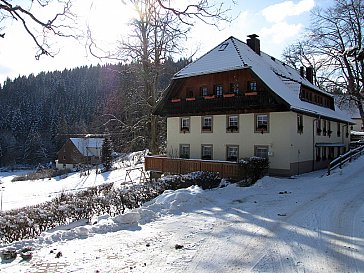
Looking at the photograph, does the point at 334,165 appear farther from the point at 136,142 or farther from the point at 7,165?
the point at 7,165

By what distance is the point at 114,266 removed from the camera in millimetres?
5770

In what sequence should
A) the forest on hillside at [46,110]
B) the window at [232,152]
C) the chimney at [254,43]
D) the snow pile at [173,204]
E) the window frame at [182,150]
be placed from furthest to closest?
Answer: the forest on hillside at [46,110], the chimney at [254,43], the window frame at [182,150], the window at [232,152], the snow pile at [173,204]

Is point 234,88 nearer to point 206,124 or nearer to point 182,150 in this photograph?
point 206,124

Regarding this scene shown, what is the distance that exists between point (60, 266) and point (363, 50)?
7618 mm

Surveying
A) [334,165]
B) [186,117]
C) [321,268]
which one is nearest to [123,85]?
[186,117]

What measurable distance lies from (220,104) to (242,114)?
164 cm

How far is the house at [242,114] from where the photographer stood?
20000 mm

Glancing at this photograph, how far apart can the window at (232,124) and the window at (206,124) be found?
1506 millimetres

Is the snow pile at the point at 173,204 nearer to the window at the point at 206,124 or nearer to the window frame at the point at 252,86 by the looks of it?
the window frame at the point at 252,86

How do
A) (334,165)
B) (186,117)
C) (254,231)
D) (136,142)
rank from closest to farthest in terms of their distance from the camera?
(254,231)
(334,165)
(186,117)
(136,142)

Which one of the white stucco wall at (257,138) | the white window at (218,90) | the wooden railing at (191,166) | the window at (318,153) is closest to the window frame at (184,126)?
the white stucco wall at (257,138)

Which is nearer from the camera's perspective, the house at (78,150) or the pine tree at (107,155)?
the pine tree at (107,155)

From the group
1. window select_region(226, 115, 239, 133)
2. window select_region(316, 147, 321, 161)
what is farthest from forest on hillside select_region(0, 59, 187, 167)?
window select_region(316, 147, 321, 161)

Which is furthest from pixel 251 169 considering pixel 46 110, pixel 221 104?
pixel 46 110
